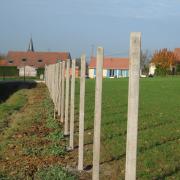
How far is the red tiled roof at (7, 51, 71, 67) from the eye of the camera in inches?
4818

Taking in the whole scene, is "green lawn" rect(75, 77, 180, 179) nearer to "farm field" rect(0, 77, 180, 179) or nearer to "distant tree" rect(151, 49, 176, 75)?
"farm field" rect(0, 77, 180, 179)

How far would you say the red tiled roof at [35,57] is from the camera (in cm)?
12238

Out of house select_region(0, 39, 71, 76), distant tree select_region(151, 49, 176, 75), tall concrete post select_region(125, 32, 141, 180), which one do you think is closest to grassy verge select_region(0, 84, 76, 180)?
tall concrete post select_region(125, 32, 141, 180)

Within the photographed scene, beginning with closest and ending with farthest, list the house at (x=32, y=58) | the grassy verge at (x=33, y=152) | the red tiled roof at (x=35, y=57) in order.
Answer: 1. the grassy verge at (x=33, y=152)
2. the house at (x=32, y=58)
3. the red tiled roof at (x=35, y=57)

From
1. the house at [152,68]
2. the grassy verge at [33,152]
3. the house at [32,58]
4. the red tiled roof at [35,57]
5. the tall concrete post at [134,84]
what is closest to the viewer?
the tall concrete post at [134,84]

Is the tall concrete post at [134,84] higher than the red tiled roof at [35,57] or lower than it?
lower

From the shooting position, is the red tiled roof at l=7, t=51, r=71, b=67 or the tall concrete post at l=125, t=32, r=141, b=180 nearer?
the tall concrete post at l=125, t=32, r=141, b=180

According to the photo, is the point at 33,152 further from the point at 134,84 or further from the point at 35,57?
the point at 35,57

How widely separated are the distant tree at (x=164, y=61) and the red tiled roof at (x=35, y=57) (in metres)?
20.3

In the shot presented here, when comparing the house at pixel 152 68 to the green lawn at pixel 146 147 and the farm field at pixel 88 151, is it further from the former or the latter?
the farm field at pixel 88 151

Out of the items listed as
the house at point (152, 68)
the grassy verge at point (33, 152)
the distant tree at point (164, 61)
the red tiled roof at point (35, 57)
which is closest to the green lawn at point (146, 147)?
the grassy verge at point (33, 152)

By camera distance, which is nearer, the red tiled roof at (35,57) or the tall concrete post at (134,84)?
the tall concrete post at (134,84)

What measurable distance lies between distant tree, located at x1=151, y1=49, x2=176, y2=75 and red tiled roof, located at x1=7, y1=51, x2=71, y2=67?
A: 20.3 meters

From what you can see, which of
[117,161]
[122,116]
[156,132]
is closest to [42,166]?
[117,161]
